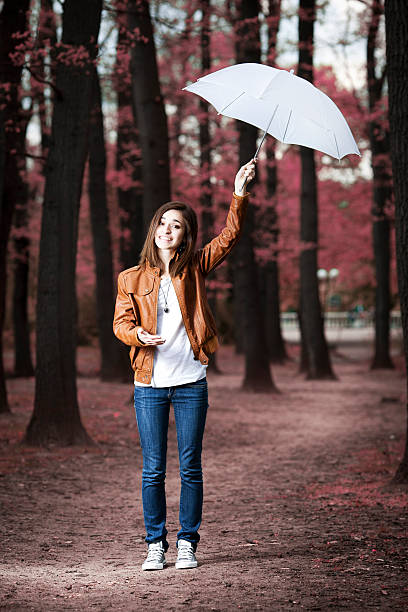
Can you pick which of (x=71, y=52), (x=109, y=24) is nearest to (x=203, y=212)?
(x=109, y=24)

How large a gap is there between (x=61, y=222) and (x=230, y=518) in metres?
4.62

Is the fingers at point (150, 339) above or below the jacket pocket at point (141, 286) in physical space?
below

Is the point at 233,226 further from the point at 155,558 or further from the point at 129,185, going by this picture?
the point at 129,185

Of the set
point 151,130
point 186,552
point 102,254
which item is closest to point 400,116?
point 186,552

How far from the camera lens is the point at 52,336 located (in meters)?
9.92

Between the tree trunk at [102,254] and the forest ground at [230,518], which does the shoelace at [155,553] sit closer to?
the forest ground at [230,518]

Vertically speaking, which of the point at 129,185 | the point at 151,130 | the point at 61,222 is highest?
the point at 151,130

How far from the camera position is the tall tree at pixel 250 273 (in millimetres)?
16281

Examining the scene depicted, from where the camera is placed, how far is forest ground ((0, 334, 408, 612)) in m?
4.41

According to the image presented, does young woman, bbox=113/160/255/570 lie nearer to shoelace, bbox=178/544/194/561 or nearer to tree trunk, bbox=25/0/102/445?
shoelace, bbox=178/544/194/561

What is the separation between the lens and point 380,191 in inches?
888

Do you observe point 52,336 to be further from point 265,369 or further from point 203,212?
point 203,212

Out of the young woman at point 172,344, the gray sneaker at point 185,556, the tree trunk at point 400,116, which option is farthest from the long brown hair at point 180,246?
the tree trunk at point 400,116

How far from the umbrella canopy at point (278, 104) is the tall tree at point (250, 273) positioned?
11.1 meters
